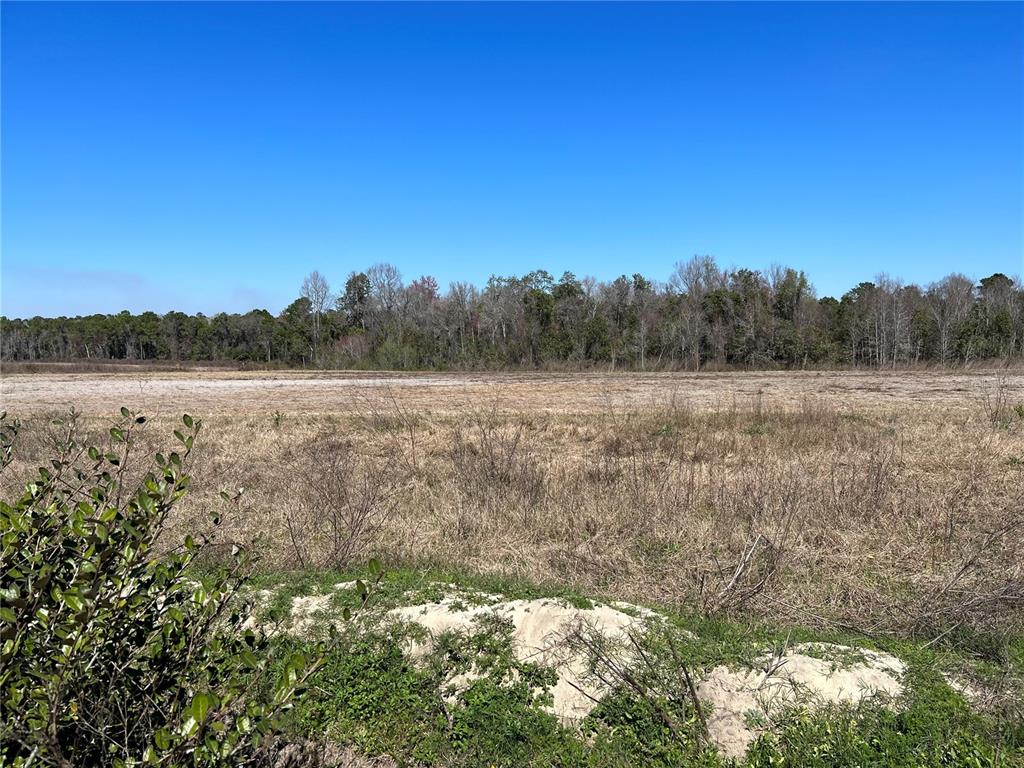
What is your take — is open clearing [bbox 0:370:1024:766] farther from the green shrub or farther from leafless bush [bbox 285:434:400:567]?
the green shrub

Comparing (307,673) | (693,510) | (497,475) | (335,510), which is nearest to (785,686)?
(307,673)

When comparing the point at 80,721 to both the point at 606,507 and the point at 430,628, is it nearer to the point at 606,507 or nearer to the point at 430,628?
the point at 430,628

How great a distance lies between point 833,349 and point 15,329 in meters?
111

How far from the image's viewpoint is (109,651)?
96.7 inches

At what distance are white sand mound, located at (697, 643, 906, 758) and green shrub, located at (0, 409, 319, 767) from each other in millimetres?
2713

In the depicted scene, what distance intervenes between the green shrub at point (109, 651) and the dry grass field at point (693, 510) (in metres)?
3.87

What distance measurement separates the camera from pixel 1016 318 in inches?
2014

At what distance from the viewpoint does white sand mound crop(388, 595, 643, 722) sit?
13.7 ft

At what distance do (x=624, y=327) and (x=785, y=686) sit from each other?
60629mm

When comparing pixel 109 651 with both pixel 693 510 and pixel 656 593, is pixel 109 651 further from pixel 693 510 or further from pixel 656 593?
pixel 693 510

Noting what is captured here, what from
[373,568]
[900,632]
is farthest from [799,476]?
[373,568]

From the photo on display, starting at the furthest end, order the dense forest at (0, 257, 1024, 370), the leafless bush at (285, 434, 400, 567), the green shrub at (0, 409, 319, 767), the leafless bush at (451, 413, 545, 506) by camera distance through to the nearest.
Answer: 1. the dense forest at (0, 257, 1024, 370)
2. the leafless bush at (451, 413, 545, 506)
3. the leafless bush at (285, 434, 400, 567)
4. the green shrub at (0, 409, 319, 767)

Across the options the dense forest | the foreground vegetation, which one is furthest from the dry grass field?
the dense forest

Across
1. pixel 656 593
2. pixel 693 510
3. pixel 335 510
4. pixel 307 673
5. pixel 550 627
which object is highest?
pixel 307 673
